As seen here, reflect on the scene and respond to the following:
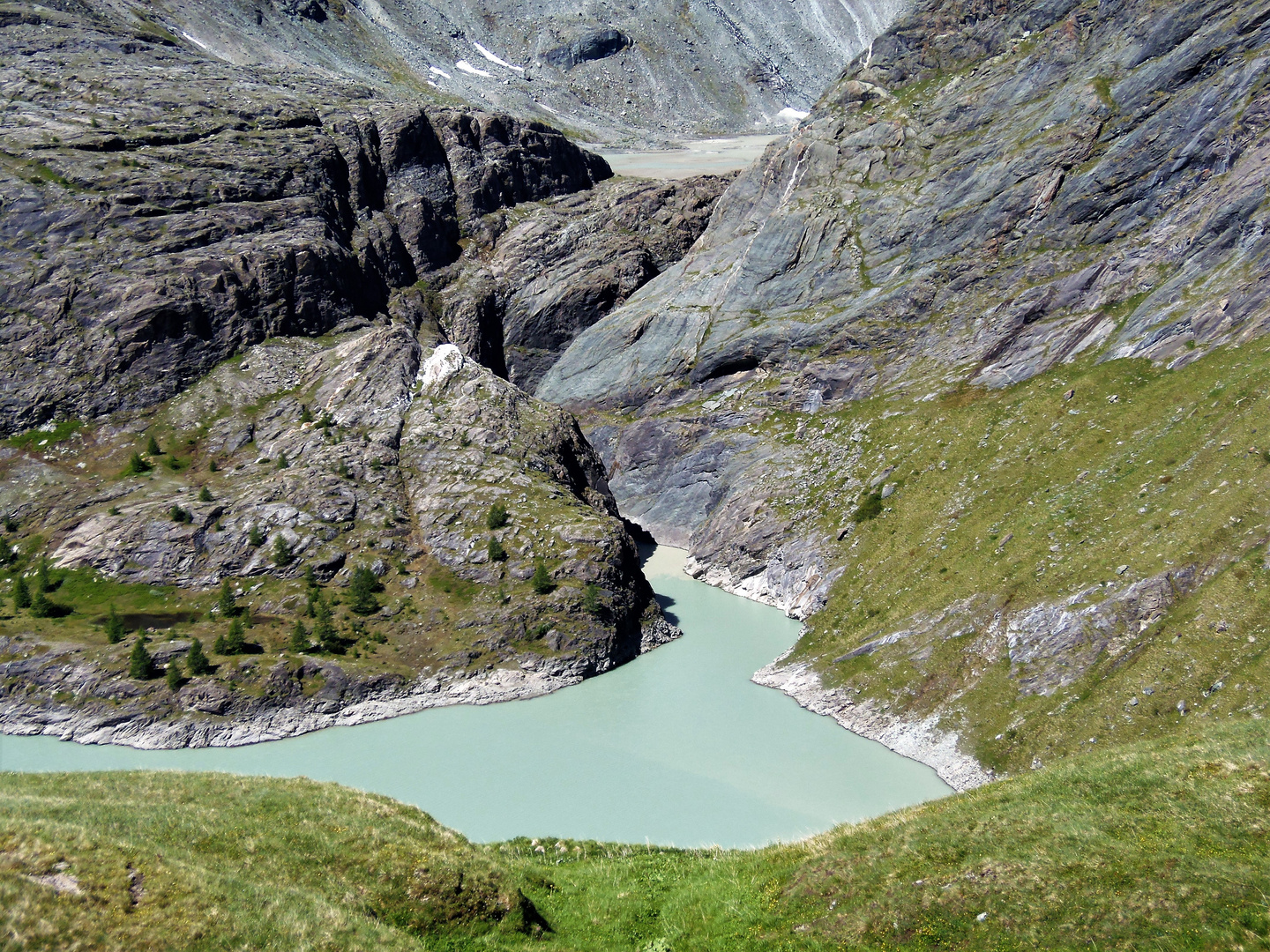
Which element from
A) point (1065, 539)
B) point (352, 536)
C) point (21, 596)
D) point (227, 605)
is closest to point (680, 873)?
point (1065, 539)

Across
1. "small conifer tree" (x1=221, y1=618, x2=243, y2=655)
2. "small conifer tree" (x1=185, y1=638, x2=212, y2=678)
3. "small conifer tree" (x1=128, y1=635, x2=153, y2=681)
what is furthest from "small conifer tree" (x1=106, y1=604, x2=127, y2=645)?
"small conifer tree" (x1=221, y1=618, x2=243, y2=655)

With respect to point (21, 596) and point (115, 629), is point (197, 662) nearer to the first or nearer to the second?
point (115, 629)

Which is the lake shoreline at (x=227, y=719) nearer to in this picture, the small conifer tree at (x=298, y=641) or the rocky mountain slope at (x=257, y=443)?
the rocky mountain slope at (x=257, y=443)

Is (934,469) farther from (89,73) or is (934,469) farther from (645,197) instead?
(89,73)

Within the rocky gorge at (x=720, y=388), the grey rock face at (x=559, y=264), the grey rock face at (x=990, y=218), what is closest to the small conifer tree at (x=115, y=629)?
the rocky gorge at (x=720, y=388)

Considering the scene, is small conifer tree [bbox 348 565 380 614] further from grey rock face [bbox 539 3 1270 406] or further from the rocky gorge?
grey rock face [bbox 539 3 1270 406]

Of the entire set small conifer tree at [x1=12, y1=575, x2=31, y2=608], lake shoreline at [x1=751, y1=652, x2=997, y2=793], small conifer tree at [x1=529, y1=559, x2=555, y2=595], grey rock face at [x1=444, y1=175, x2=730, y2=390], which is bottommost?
lake shoreline at [x1=751, y1=652, x2=997, y2=793]

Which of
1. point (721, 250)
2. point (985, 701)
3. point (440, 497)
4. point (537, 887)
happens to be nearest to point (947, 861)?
point (537, 887)
